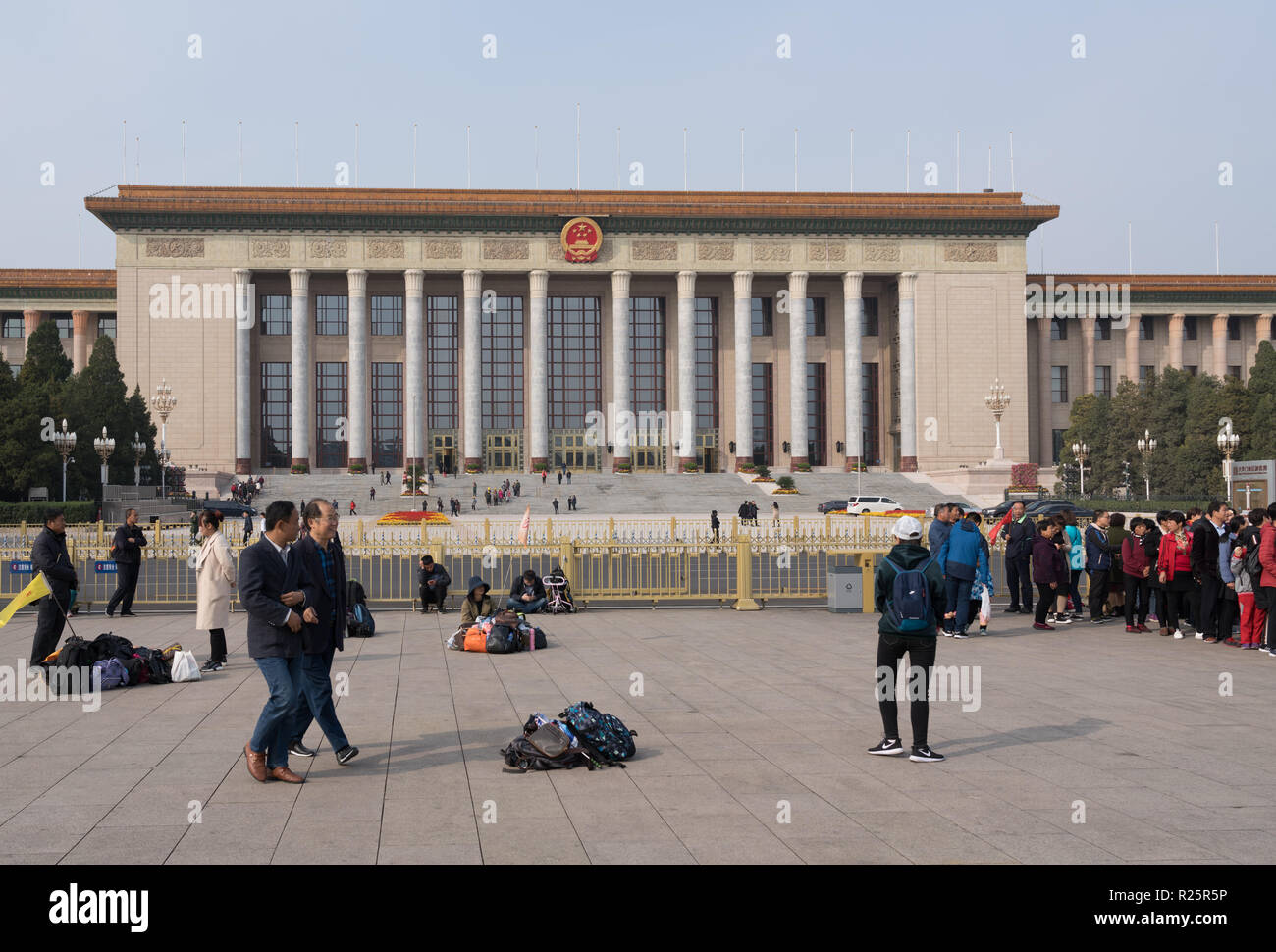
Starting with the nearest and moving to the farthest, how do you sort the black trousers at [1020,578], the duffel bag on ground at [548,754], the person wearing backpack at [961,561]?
the duffel bag on ground at [548,754] < the person wearing backpack at [961,561] < the black trousers at [1020,578]

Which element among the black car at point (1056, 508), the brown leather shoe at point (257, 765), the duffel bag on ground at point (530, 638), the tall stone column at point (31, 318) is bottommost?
the duffel bag on ground at point (530, 638)

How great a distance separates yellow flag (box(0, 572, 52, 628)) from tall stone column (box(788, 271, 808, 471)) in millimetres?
62325

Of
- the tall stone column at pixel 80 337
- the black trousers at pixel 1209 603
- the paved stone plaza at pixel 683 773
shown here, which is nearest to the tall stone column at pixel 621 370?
the tall stone column at pixel 80 337

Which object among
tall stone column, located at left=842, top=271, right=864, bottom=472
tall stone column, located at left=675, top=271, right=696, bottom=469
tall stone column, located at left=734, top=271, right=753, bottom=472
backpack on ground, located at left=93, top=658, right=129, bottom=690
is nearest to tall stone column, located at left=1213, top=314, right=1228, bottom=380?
tall stone column, located at left=842, top=271, right=864, bottom=472

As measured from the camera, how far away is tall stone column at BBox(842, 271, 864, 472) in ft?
241

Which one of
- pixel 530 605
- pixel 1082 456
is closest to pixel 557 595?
pixel 530 605

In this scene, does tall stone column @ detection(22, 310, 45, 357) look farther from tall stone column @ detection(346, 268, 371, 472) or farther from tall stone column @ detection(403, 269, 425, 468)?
tall stone column @ detection(403, 269, 425, 468)

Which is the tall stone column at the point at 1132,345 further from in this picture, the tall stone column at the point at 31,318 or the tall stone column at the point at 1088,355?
the tall stone column at the point at 31,318

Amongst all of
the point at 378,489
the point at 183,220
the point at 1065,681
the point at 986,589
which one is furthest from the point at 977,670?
the point at 183,220

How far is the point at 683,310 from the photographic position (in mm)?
72625

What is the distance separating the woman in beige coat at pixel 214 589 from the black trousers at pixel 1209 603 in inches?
505

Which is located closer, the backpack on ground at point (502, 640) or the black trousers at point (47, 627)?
the black trousers at point (47, 627)

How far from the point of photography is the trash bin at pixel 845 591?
66.4 ft

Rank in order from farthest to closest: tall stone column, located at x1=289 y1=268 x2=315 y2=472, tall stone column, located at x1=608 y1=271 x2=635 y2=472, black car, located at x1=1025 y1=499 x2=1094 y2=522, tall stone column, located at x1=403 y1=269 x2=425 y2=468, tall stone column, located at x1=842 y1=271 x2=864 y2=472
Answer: tall stone column, located at x1=842 y1=271 x2=864 y2=472 → tall stone column, located at x1=608 y1=271 x2=635 y2=472 → tall stone column, located at x1=403 y1=269 x2=425 y2=468 → tall stone column, located at x1=289 y1=268 x2=315 y2=472 → black car, located at x1=1025 y1=499 x2=1094 y2=522
